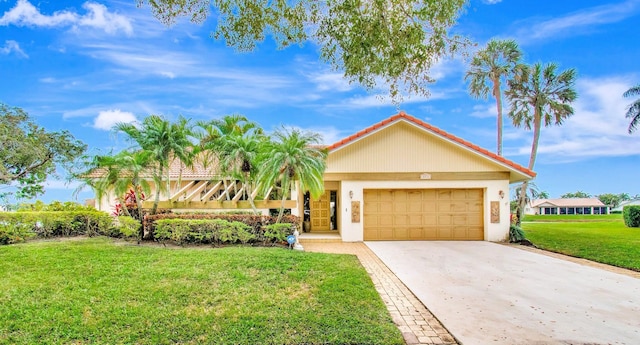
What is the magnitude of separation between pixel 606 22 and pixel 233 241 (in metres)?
16.3

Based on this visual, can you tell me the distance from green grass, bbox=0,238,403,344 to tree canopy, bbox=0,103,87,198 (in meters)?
7.82

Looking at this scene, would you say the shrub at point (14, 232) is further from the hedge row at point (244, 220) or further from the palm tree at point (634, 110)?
the palm tree at point (634, 110)

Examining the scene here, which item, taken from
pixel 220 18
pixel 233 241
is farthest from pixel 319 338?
pixel 233 241

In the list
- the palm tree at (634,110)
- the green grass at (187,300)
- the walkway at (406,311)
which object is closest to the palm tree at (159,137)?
the green grass at (187,300)

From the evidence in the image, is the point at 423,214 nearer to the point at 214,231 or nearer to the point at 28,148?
the point at 214,231

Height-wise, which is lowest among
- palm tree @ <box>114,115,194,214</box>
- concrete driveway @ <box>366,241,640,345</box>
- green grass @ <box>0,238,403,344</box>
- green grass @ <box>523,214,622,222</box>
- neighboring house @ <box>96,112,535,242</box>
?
green grass @ <box>523,214,622,222</box>


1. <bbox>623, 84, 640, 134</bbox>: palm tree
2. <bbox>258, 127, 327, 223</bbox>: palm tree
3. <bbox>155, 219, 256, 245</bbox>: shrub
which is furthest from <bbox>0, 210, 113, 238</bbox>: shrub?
<bbox>623, 84, 640, 134</bbox>: palm tree

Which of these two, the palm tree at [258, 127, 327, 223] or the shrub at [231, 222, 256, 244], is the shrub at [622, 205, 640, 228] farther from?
the shrub at [231, 222, 256, 244]

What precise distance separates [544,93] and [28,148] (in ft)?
104

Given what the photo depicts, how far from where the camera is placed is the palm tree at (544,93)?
2561 centimetres

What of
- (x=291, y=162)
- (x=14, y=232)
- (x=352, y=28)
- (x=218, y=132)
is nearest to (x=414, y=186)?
(x=291, y=162)

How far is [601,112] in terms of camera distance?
24266 millimetres

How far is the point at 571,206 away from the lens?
8131 cm

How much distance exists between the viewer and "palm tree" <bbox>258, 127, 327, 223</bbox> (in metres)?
13.9
